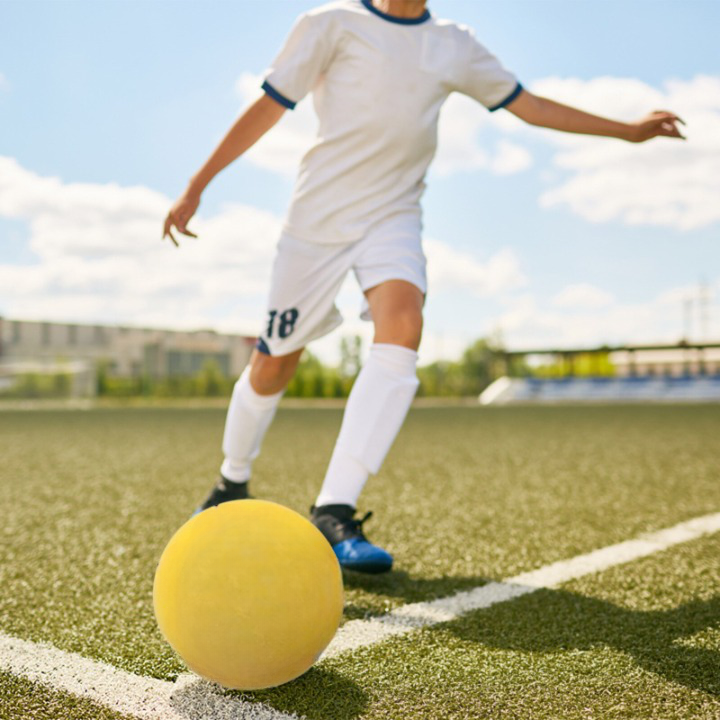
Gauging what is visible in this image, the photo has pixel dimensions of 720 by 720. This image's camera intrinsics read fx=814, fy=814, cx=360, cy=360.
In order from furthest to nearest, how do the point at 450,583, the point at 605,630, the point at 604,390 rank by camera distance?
the point at 604,390
the point at 450,583
the point at 605,630

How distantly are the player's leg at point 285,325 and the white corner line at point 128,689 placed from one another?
138 centimetres

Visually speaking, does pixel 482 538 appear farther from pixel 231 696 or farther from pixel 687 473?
pixel 687 473

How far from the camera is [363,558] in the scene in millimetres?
2217

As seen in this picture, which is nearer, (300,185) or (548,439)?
(300,185)

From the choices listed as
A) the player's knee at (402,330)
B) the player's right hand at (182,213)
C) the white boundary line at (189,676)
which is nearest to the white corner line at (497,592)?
the white boundary line at (189,676)

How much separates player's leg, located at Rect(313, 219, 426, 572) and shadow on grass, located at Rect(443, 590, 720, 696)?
0.52 meters

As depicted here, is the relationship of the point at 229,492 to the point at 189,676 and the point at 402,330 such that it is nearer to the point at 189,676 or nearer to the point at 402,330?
the point at 402,330

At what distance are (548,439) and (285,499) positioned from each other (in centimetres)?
468

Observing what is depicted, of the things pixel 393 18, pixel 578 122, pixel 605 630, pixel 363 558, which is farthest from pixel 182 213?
pixel 605 630

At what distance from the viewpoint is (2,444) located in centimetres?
775

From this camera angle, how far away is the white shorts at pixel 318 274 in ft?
8.82

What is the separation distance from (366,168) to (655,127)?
1109mm

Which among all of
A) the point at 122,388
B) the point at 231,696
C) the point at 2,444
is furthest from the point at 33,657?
the point at 122,388

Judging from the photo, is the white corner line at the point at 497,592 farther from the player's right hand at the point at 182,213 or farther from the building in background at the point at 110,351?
the building in background at the point at 110,351
